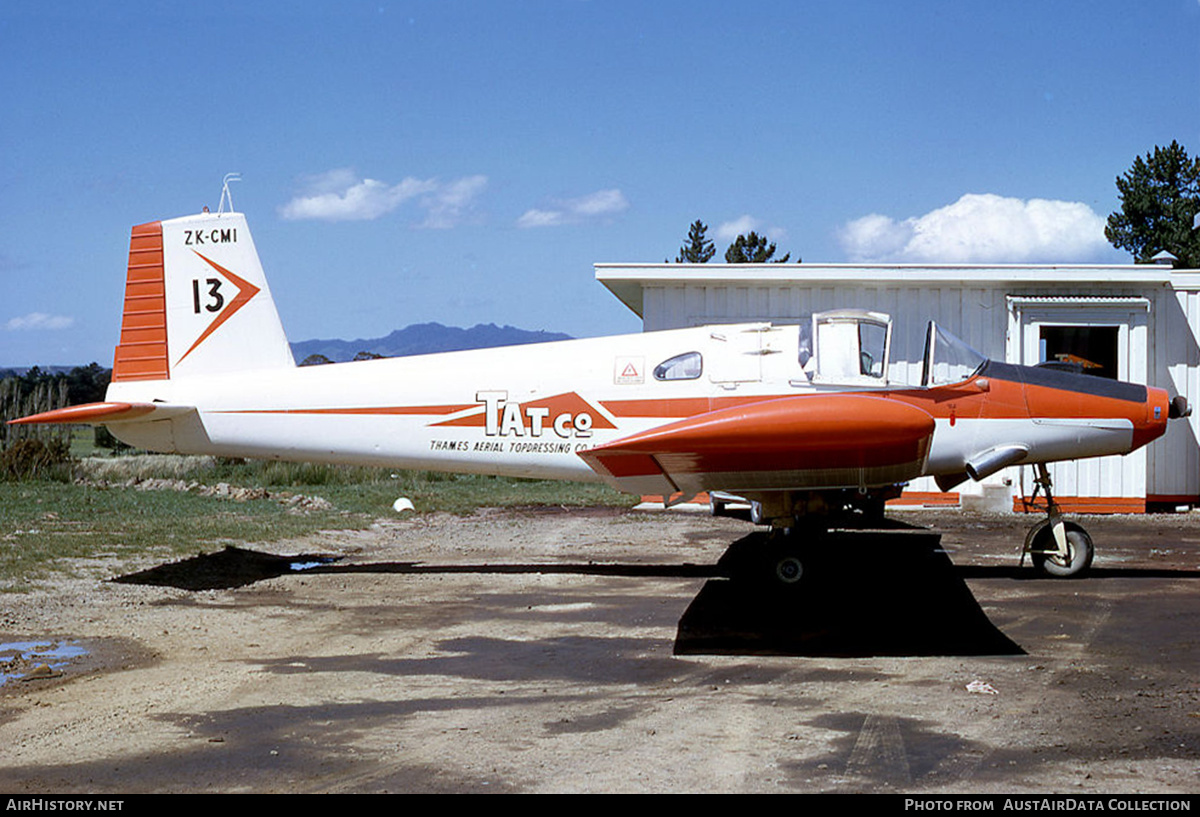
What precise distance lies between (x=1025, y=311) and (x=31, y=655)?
1597 cm

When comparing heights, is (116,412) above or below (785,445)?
above

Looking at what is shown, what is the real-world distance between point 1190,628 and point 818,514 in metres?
3.10

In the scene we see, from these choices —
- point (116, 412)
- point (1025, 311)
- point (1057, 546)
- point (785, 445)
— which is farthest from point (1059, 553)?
point (116, 412)

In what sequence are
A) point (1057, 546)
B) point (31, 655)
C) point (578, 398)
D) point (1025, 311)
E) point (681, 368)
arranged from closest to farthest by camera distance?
point (31, 655)
point (681, 368)
point (578, 398)
point (1057, 546)
point (1025, 311)

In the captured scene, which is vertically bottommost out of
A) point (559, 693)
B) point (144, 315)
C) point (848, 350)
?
point (559, 693)

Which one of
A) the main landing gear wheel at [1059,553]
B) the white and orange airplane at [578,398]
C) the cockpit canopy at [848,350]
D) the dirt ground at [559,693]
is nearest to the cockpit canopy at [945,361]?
the white and orange airplane at [578,398]

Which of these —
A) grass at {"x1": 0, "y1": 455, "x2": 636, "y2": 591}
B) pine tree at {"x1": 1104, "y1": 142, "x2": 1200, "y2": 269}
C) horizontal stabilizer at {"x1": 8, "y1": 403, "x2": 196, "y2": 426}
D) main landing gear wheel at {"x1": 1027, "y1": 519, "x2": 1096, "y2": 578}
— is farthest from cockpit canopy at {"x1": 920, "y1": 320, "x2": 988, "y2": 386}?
pine tree at {"x1": 1104, "y1": 142, "x2": 1200, "y2": 269}

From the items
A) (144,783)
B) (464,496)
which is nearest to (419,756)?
(144,783)

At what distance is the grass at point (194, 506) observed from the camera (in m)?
12.0

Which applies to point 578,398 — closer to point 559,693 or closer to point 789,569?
point 789,569

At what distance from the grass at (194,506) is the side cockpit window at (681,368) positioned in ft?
19.3

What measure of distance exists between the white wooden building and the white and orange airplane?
7118mm

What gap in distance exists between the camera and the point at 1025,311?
1820 cm

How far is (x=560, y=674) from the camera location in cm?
711
